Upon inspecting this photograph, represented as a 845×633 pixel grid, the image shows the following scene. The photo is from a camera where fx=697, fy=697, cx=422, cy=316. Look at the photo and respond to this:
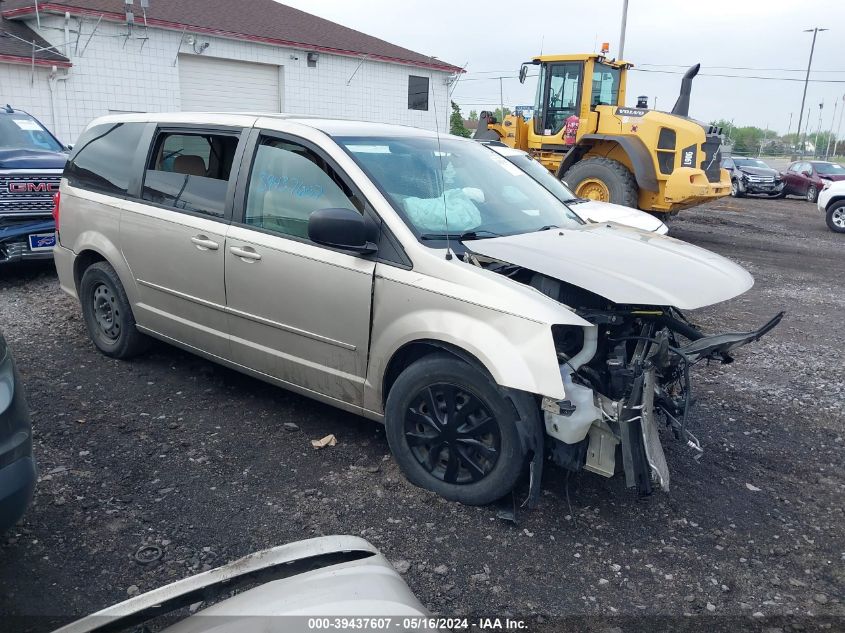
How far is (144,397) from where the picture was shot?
15.5 feet

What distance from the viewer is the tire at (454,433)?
10.6ft

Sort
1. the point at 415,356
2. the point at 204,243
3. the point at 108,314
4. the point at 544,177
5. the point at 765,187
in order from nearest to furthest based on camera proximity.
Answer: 1. the point at 415,356
2. the point at 204,243
3. the point at 108,314
4. the point at 544,177
5. the point at 765,187

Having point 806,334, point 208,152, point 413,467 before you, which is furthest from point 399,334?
point 806,334

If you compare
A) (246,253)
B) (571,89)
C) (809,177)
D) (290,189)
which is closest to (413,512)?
(246,253)

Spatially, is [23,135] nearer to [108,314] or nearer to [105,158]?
[105,158]

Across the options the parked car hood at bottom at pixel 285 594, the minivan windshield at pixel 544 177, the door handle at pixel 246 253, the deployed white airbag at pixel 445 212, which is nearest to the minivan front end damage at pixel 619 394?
the deployed white airbag at pixel 445 212

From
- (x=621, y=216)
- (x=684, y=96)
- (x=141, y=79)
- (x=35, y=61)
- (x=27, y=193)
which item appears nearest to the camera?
(x=27, y=193)

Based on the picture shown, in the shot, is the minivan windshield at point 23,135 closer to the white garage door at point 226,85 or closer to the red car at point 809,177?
the white garage door at point 226,85

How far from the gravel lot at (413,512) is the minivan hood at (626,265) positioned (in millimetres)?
1131

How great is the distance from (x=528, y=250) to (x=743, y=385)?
279 cm

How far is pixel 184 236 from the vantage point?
14.5 ft

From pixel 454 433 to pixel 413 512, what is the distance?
0.45 m

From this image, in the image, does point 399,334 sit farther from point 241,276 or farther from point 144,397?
point 144,397

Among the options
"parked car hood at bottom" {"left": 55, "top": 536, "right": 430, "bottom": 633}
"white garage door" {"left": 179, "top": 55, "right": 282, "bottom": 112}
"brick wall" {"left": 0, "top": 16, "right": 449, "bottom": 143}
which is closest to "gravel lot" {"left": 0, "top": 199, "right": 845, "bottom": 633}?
"parked car hood at bottom" {"left": 55, "top": 536, "right": 430, "bottom": 633}
